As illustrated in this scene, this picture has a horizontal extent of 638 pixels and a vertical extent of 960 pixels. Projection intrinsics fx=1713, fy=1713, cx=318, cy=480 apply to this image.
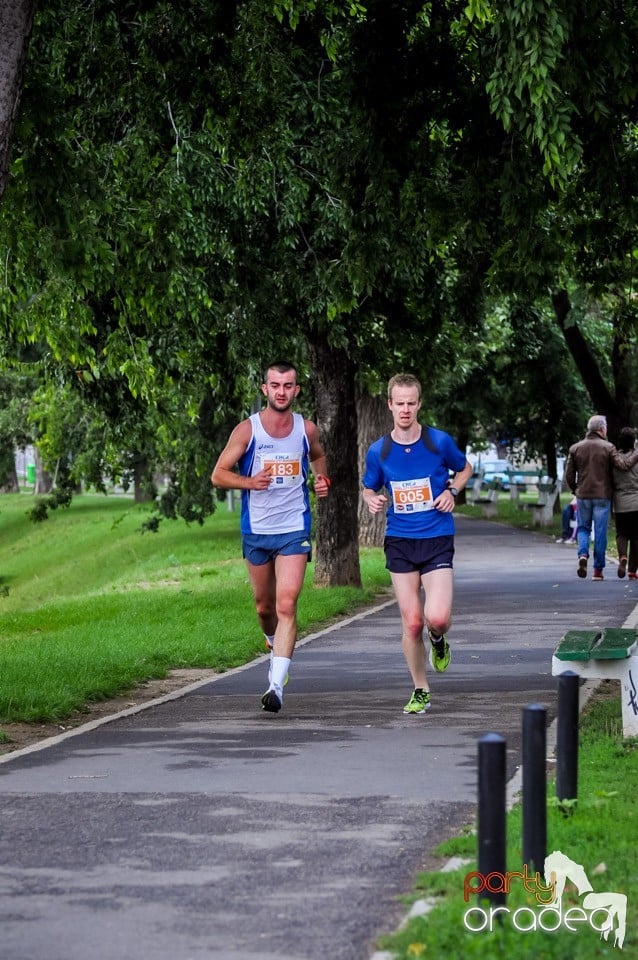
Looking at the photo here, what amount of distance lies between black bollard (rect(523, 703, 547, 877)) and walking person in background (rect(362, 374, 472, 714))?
4526mm

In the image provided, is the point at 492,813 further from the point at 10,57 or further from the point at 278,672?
Answer: the point at 10,57

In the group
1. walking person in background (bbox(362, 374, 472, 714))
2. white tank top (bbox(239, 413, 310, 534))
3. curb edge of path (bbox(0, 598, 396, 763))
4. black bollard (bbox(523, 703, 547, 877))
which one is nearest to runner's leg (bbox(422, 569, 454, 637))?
walking person in background (bbox(362, 374, 472, 714))

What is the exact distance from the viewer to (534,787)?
17.7 feet

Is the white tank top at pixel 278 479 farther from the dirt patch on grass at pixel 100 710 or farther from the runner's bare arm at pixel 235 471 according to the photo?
the dirt patch on grass at pixel 100 710

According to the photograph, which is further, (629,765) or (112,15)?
(112,15)

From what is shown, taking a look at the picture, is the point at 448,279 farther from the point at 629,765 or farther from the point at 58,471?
the point at 58,471

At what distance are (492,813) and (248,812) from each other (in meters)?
2.49

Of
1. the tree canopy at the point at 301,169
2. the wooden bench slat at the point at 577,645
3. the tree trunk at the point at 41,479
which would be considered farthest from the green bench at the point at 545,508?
the wooden bench slat at the point at 577,645

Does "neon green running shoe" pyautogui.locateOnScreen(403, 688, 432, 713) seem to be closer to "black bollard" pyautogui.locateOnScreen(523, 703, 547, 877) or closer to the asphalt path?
the asphalt path

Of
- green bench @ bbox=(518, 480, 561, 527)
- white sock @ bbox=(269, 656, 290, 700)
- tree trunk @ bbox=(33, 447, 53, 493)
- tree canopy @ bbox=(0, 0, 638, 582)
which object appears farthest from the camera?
tree trunk @ bbox=(33, 447, 53, 493)

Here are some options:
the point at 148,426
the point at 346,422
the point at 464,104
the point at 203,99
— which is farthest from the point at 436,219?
the point at 148,426

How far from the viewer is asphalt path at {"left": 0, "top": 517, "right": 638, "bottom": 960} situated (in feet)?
17.6

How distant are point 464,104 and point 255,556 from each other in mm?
4079

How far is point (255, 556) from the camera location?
10742 mm
